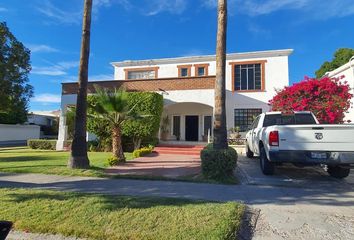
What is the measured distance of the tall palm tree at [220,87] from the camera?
876 cm

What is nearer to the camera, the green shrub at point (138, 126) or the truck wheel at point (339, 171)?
the truck wheel at point (339, 171)

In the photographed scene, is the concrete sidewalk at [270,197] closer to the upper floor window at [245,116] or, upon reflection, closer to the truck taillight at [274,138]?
the truck taillight at [274,138]

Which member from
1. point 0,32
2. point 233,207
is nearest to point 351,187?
point 233,207

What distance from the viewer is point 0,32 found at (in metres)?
15.5

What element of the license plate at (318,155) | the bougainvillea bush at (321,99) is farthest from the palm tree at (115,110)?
the bougainvillea bush at (321,99)

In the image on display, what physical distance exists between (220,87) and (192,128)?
46.0ft

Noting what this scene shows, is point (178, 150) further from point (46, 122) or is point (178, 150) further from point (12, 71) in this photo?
point (46, 122)

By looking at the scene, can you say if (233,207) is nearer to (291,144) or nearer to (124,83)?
(291,144)

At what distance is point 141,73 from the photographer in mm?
24656

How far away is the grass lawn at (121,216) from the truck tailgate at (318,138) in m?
3.42

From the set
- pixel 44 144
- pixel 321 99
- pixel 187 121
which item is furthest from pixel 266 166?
pixel 44 144

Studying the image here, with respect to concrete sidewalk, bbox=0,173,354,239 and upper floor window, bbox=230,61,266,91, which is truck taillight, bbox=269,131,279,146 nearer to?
concrete sidewalk, bbox=0,173,354,239

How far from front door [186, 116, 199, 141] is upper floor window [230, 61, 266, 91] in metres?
4.01

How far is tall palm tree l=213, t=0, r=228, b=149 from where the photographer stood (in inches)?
345
